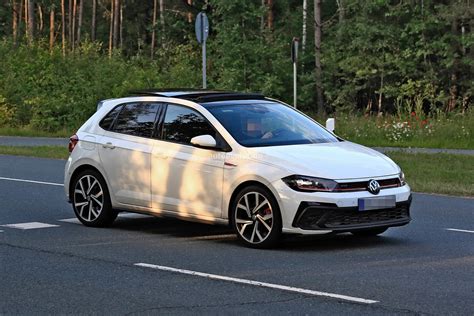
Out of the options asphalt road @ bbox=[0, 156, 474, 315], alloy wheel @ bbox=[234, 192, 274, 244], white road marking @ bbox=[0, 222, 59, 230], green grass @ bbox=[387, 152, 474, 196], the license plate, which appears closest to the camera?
asphalt road @ bbox=[0, 156, 474, 315]

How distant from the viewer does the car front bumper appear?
1035 centimetres

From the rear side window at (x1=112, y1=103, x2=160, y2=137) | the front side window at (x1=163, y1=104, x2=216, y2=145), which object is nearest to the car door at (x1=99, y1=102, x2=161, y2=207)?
the rear side window at (x1=112, y1=103, x2=160, y2=137)

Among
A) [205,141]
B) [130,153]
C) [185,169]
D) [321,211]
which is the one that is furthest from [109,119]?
[321,211]

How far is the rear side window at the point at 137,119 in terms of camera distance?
1223 cm

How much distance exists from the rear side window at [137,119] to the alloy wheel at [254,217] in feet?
5.73

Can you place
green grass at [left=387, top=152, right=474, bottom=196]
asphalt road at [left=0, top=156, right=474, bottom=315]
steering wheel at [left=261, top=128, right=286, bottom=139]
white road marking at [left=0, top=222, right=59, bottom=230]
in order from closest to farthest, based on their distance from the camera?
asphalt road at [left=0, top=156, right=474, bottom=315], steering wheel at [left=261, top=128, right=286, bottom=139], white road marking at [left=0, top=222, right=59, bottom=230], green grass at [left=387, top=152, right=474, bottom=196]

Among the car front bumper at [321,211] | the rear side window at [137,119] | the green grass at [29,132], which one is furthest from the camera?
the green grass at [29,132]

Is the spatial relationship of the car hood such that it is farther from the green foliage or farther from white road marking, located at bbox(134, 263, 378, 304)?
the green foliage

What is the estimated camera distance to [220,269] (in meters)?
9.66

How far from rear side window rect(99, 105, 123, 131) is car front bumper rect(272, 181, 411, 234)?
2.90m

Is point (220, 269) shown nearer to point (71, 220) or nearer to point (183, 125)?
point (183, 125)

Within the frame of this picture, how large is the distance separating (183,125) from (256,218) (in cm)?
161

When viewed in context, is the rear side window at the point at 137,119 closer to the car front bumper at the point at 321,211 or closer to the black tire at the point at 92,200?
the black tire at the point at 92,200

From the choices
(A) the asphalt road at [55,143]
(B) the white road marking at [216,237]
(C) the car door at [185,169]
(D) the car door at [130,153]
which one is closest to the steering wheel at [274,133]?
(C) the car door at [185,169]
